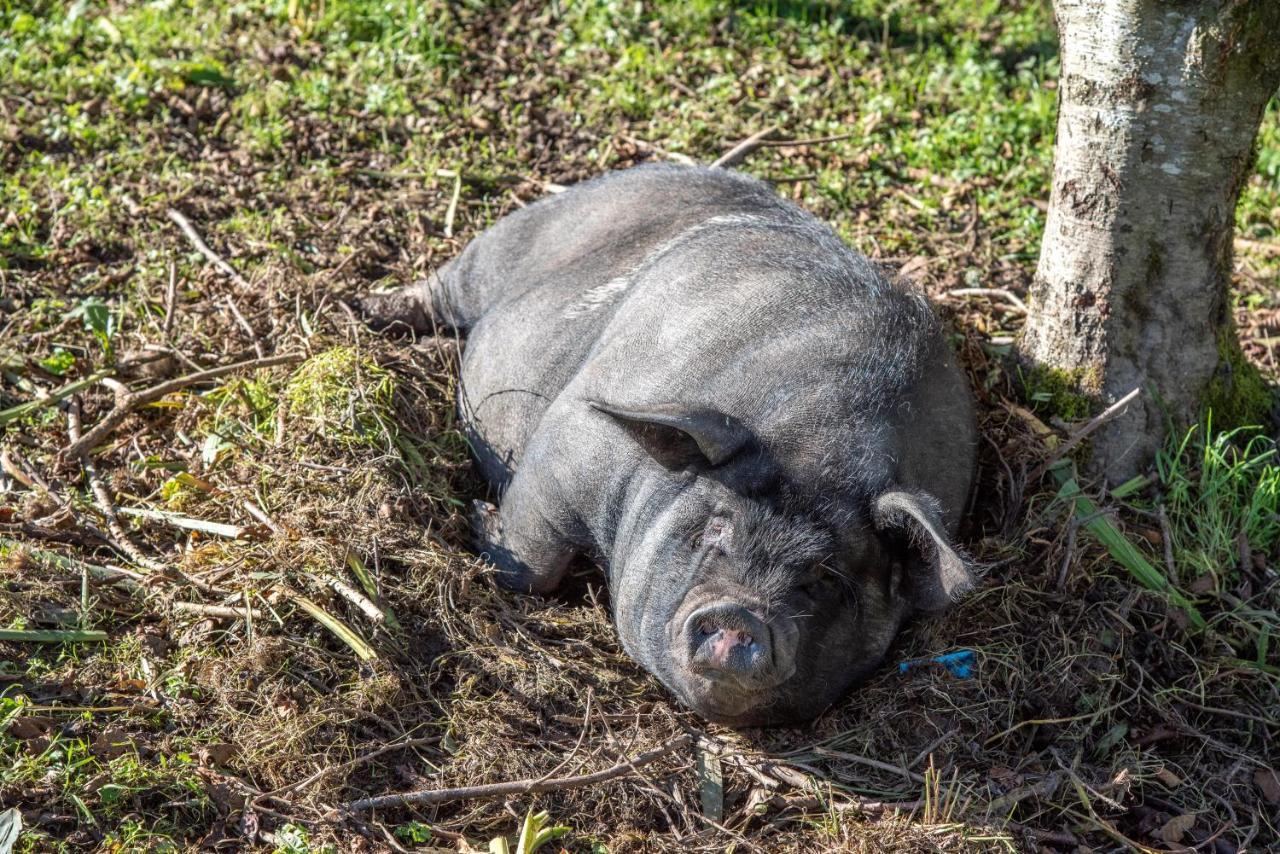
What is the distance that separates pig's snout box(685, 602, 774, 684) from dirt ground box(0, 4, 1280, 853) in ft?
1.58

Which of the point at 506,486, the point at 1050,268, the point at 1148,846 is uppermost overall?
the point at 1050,268

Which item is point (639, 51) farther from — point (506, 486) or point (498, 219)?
point (506, 486)

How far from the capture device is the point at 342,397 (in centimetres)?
526

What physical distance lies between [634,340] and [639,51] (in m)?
3.48

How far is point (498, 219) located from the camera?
6.73m

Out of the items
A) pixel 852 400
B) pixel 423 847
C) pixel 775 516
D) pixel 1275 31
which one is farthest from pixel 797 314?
pixel 423 847

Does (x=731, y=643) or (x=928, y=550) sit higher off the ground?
(x=928, y=550)

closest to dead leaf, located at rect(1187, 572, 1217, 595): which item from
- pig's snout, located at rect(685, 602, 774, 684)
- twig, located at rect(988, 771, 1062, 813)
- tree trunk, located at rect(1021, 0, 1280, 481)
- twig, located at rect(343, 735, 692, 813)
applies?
tree trunk, located at rect(1021, 0, 1280, 481)

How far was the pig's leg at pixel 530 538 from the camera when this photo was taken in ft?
15.8

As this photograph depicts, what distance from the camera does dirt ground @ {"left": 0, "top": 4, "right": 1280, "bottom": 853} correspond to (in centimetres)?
396

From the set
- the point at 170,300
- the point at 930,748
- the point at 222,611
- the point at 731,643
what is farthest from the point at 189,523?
the point at 930,748

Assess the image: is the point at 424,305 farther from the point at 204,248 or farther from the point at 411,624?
the point at 411,624

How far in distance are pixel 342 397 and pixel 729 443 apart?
1.91m

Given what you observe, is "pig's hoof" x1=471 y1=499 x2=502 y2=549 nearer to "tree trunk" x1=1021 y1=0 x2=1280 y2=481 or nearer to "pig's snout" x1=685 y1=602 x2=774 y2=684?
"pig's snout" x1=685 y1=602 x2=774 y2=684
